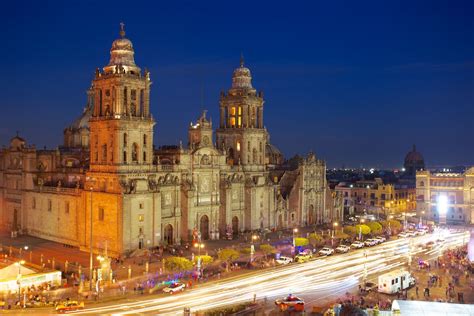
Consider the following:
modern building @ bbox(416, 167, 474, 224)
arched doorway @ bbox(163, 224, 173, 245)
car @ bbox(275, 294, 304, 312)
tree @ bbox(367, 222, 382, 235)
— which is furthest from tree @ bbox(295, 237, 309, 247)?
modern building @ bbox(416, 167, 474, 224)

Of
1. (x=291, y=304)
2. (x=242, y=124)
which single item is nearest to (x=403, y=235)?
(x=242, y=124)

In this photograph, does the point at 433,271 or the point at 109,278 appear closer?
the point at 109,278

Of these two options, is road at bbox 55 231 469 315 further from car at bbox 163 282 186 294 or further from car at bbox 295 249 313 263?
car at bbox 295 249 313 263

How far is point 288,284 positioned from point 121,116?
33349 millimetres

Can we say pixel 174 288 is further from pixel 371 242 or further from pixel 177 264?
pixel 371 242

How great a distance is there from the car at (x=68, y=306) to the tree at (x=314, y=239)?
4213 centimetres

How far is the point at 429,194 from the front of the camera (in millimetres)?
132750

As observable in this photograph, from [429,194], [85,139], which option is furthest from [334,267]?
[429,194]

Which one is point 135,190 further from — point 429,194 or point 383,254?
point 429,194

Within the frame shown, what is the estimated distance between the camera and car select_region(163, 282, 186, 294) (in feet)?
186

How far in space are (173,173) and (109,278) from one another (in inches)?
1039

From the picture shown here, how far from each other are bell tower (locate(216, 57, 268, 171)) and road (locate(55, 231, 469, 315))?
93.5 ft

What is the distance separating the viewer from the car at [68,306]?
159 feet

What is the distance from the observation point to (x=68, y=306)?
4922 cm
